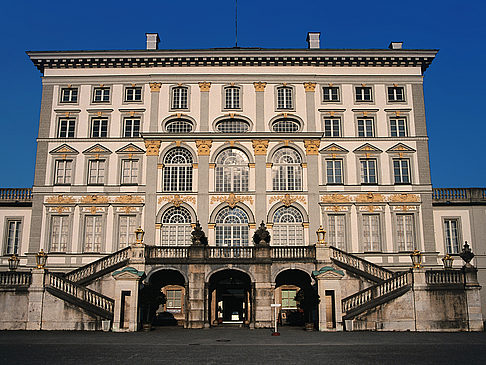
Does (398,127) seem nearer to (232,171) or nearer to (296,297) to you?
(232,171)

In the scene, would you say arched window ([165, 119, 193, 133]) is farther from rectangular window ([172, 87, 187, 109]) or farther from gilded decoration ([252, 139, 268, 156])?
gilded decoration ([252, 139, 268, 156])

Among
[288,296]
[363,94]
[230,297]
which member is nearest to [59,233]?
[230,297]

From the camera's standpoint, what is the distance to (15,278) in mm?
32344

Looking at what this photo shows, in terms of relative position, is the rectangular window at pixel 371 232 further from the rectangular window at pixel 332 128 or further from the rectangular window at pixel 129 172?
the rectangular window at pixel 129 172

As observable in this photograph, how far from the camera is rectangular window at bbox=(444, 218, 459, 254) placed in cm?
4262

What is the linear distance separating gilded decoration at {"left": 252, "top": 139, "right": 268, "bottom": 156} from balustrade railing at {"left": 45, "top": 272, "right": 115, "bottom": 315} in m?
16.6

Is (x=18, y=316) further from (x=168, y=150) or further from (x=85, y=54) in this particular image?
(x=85, y=54)

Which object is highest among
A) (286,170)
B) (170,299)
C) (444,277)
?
(286,170)

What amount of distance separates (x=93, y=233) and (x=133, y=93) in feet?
38.3

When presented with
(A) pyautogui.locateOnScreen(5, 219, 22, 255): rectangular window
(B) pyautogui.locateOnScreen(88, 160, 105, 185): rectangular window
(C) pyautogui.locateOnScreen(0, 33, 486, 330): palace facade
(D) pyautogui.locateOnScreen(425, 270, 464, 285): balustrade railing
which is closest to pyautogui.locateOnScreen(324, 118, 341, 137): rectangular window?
(C) pyautogui.locateOnScreen(0, 33, 486, 330): palace facade

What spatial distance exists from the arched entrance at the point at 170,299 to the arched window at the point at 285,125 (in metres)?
13.9

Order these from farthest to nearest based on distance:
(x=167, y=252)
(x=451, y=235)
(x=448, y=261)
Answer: (x=451, y=235), (x=167, y=252), (x=448, y=261)

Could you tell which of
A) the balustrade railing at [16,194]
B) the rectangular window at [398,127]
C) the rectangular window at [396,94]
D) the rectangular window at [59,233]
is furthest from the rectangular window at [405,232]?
the balustrade railing at [16,194]

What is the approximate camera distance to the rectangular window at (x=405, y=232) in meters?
41.3
